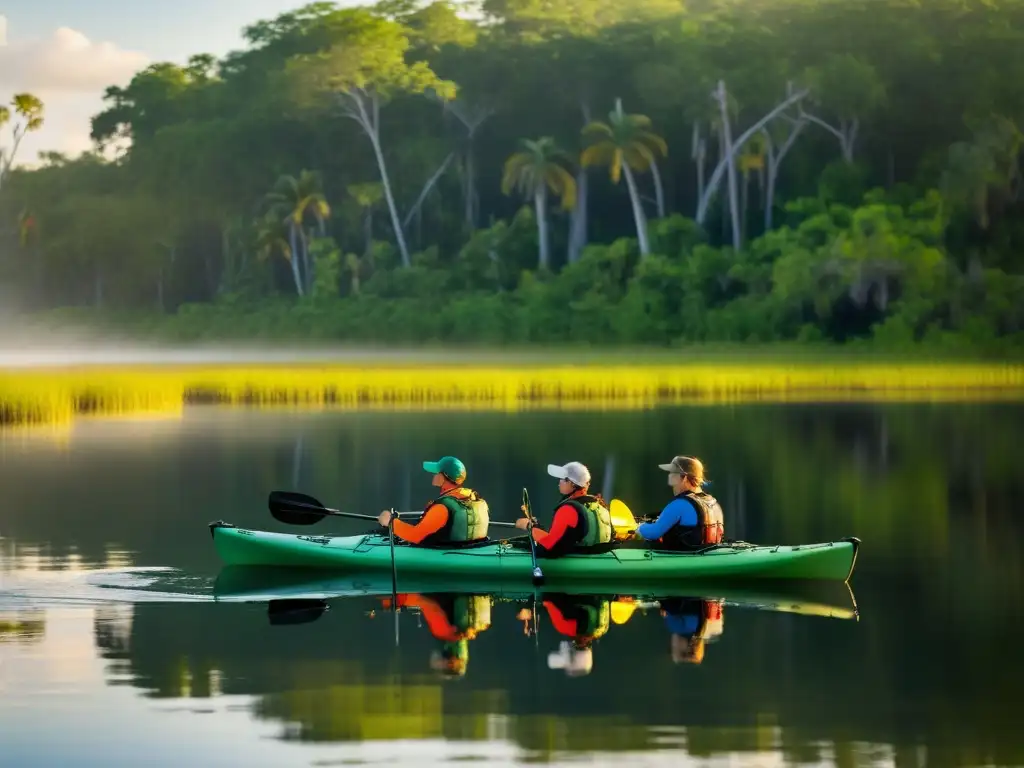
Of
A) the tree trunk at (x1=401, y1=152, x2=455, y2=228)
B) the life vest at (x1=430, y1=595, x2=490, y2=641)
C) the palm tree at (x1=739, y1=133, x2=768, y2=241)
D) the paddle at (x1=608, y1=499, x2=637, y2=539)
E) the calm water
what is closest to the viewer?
the calm water

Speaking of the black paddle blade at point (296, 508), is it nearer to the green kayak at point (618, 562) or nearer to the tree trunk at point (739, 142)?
the green kayak at point (618, 562)

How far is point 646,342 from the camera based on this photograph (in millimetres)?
Answer: 66500

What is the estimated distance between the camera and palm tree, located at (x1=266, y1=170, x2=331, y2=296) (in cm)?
7738

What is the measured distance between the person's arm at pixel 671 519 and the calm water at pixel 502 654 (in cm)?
65

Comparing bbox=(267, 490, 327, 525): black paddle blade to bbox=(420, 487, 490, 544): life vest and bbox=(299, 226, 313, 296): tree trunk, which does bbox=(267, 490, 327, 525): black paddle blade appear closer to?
bbox=(420, 487, 490, 544): life vest

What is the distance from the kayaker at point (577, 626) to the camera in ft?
43.0

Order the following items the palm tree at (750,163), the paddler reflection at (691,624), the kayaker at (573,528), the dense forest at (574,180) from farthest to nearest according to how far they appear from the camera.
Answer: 1. the palm tree at (750,163)
2. the dense forest at (574,180)
3. the kayaker at (573,528)
4. the paddler reflection at (691,624)

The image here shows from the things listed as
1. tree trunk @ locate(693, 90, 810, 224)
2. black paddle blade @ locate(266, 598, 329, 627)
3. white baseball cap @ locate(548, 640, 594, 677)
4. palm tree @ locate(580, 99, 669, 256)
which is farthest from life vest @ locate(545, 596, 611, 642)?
tree trunk @ locate(693, 90, 810, 224)

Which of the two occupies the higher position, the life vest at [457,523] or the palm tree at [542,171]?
the palm tree at [542,171]

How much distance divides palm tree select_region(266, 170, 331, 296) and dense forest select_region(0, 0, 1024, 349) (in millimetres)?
145

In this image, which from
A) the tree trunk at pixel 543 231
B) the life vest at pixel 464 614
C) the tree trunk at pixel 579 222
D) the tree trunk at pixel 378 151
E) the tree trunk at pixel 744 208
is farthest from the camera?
the tree trunk at pixel 378 151

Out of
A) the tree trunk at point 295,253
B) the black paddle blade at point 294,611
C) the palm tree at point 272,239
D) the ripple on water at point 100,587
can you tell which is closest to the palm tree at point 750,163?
the tree trunk at point 295,253

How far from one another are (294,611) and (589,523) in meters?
2.54

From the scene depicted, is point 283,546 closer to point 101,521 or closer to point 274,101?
point 101,521
